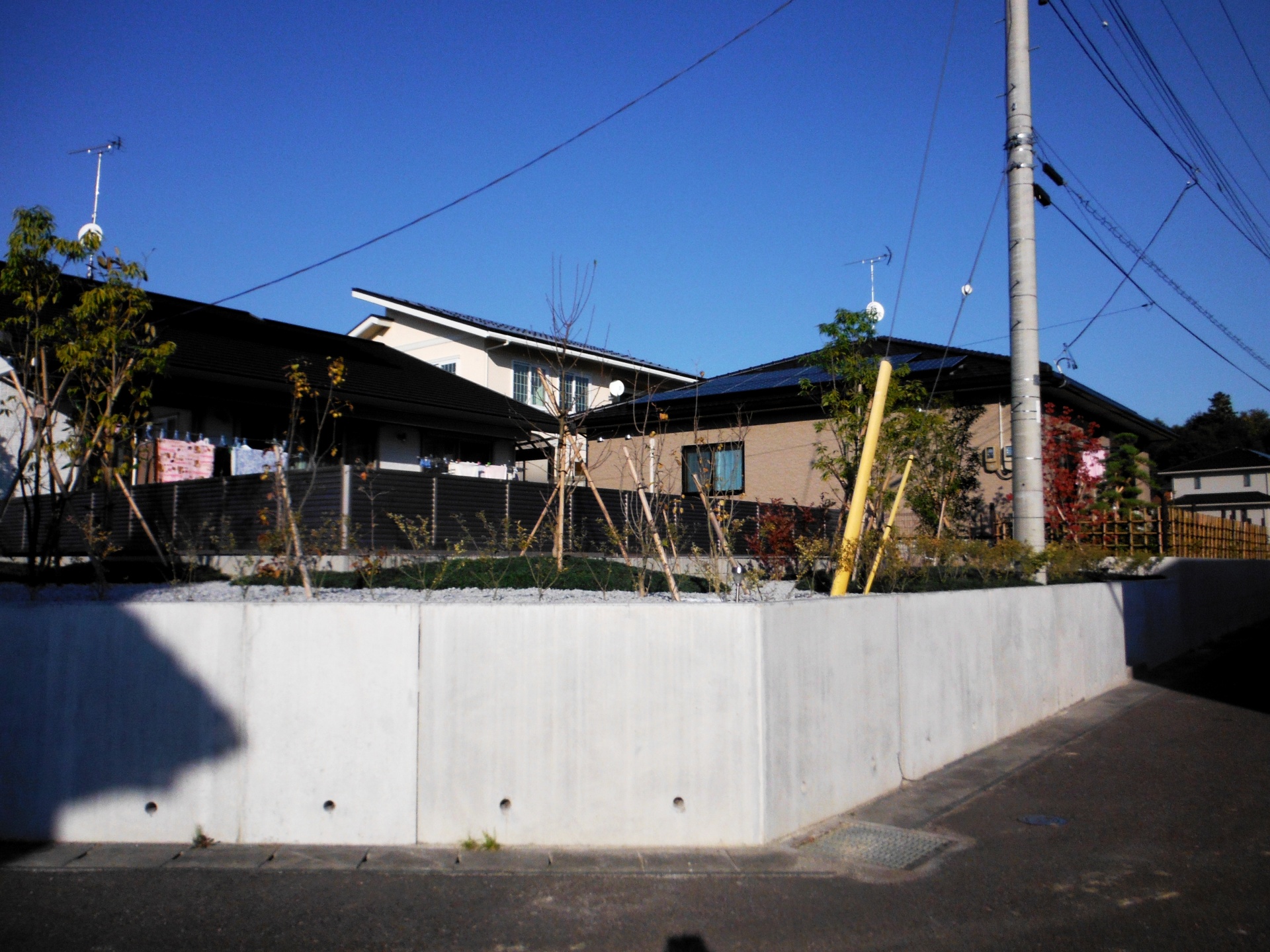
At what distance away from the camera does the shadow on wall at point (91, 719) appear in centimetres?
519

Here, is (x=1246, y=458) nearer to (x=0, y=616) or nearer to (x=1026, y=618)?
(x=1026, y=618)

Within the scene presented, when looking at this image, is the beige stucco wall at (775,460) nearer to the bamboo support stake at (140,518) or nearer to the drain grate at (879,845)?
the bamboo support stake at (140,518)

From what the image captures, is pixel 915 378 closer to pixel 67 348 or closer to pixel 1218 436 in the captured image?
pixel 67 348

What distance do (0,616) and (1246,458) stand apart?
53.2 meters

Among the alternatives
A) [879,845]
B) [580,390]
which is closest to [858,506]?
[879,845]

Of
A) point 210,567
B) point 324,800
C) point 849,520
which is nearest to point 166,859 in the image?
point 324,800

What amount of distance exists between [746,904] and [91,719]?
12.1ft

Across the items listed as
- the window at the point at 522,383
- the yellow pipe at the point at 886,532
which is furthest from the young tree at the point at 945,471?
the window at the point at 522,383

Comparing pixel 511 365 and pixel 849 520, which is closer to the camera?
pixel 849 520

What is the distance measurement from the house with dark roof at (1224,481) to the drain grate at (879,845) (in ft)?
133

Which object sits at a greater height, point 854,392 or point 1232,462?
point 1232,462

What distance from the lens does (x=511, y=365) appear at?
85.8 ft

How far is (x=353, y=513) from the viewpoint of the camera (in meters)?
10.6

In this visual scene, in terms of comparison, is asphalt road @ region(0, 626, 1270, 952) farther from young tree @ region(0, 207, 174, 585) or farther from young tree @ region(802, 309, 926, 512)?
young tree @ region(802, 309, 926, 512)
